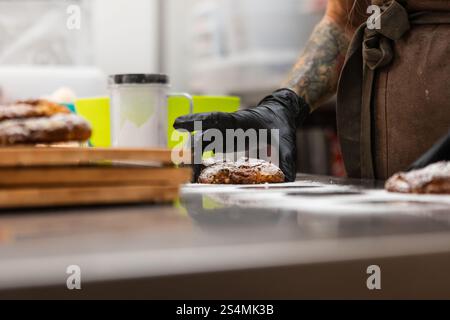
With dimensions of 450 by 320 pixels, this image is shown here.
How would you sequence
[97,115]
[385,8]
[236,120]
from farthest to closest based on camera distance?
[97,115], [385,8], [236,120]

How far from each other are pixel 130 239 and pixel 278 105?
0.89 meters

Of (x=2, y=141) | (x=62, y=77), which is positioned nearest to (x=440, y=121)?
(x=2, y=141)

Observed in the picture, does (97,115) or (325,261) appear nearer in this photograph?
(325,261)

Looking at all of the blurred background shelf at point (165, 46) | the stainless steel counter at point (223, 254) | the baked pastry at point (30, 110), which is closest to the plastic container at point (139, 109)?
the baked pastry at point (30, 110)

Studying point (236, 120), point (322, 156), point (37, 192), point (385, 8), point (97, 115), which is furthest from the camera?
point (322, 156)

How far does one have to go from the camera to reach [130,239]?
47 centimetres

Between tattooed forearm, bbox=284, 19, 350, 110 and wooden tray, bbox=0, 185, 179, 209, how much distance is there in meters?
0.82

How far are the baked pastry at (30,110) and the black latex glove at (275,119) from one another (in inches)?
12.0

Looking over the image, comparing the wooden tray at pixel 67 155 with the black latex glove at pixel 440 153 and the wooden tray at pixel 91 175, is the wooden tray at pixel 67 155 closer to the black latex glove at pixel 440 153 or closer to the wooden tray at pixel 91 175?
the wooden tray at pixel 91 175

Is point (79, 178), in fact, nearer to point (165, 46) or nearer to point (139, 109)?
point (139, 109)

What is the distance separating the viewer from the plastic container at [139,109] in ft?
3.73
